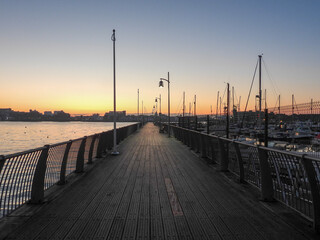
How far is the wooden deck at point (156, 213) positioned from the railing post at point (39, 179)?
0.94ft

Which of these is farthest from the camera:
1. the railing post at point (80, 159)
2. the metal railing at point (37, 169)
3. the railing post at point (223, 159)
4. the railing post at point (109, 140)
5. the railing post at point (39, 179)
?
the railing post at point (109, 140)

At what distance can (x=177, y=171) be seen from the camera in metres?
8.85

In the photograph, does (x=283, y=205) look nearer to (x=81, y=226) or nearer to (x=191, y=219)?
(x=191, y=219)

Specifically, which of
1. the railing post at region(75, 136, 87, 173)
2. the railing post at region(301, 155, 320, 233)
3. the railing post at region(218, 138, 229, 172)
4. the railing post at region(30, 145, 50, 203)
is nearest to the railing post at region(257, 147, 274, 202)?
the railing post at region(301, 155, 320, 233)

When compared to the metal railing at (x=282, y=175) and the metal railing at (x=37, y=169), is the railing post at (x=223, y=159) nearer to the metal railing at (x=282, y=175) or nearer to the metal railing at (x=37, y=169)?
the metal railing at (x=282, y=175)

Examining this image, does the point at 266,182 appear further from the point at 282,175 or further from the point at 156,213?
the point at 156,213

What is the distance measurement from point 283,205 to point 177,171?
13.6 feet

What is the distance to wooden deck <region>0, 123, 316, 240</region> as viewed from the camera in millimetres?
3939

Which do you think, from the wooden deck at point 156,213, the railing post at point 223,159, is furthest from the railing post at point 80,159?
the railing post at point 223,159

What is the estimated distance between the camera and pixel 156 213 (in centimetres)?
480

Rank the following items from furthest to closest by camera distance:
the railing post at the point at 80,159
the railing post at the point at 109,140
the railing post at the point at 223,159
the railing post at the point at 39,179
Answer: the railing post at the point at 109,140 < the railing post at the point at 223,159 < the railing post at the point at 80,159 < the railing post at the point at 39,179

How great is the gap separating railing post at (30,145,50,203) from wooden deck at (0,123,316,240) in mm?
288

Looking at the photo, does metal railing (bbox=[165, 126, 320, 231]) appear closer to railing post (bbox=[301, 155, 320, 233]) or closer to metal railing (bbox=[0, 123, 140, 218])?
railing post (bbox=[301, 155, 320, 233])

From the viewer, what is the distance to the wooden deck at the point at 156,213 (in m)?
3.94
